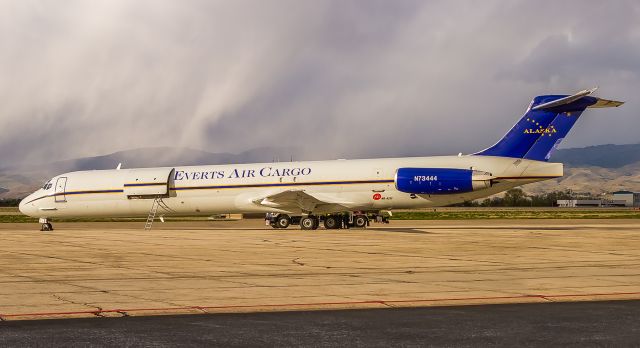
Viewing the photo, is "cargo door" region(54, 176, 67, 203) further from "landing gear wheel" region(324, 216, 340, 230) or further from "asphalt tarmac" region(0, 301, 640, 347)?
"asphalt tarmac" region(0, 301, 640, 347)

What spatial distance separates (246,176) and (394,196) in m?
8.50

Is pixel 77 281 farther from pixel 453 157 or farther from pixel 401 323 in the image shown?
pixel 453 157

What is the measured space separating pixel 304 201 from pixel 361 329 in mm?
30852

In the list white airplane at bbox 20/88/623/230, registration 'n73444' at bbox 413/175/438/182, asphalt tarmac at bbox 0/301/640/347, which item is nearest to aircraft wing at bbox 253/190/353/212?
white airplane at bbox 20/88/623/230

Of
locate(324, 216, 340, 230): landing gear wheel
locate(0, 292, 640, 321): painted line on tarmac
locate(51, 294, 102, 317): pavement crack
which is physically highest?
locate(324, 216, 340, 230): landing gear wheel

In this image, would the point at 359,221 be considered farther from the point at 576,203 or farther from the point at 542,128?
the point at 576,203

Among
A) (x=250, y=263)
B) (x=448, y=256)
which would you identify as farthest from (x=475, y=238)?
(x=250, y=263)

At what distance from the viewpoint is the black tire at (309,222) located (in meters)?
40.6

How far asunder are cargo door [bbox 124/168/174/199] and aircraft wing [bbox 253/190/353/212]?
5.74 m

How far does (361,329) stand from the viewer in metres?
9.12

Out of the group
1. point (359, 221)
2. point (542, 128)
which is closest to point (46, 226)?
point (359, 221)

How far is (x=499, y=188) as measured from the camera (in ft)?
123

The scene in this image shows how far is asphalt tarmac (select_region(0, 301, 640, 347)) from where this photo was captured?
8250 mm

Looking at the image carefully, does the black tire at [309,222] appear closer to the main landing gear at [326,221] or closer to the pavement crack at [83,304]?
the main landing gear at [326,221]
